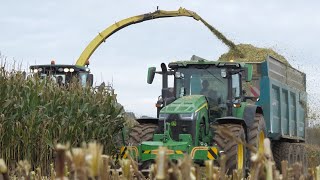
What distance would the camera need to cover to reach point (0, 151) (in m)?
10.6

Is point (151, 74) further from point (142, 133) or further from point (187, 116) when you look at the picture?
point (187, 116)

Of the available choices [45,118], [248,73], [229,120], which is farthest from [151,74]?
[45,118]

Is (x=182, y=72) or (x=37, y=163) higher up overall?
(x=182, y=72)

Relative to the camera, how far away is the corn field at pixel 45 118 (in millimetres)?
10859

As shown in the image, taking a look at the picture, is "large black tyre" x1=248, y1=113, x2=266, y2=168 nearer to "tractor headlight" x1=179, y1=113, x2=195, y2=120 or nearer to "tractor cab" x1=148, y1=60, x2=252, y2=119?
"tractor cab" x1=148, y1=60, x2=252, y2=119

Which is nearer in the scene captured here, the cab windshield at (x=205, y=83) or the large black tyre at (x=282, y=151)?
the cab windshield at (x=205, y=83)

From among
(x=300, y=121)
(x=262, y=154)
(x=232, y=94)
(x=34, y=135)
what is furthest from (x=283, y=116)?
(x=262, y=154)

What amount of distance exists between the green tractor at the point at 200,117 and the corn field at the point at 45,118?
3.96 ft

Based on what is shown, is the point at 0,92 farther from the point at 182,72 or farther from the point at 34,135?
the point at 182,72

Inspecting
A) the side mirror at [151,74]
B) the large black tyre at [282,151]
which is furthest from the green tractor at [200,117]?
the large black tyre at [282,151]

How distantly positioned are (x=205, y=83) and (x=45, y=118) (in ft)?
9.65

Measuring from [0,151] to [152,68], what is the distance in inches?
125

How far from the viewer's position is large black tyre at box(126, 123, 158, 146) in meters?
11.1

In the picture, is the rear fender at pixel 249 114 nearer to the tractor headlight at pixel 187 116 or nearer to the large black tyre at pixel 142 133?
the tractor headlight at pixel 187 116
